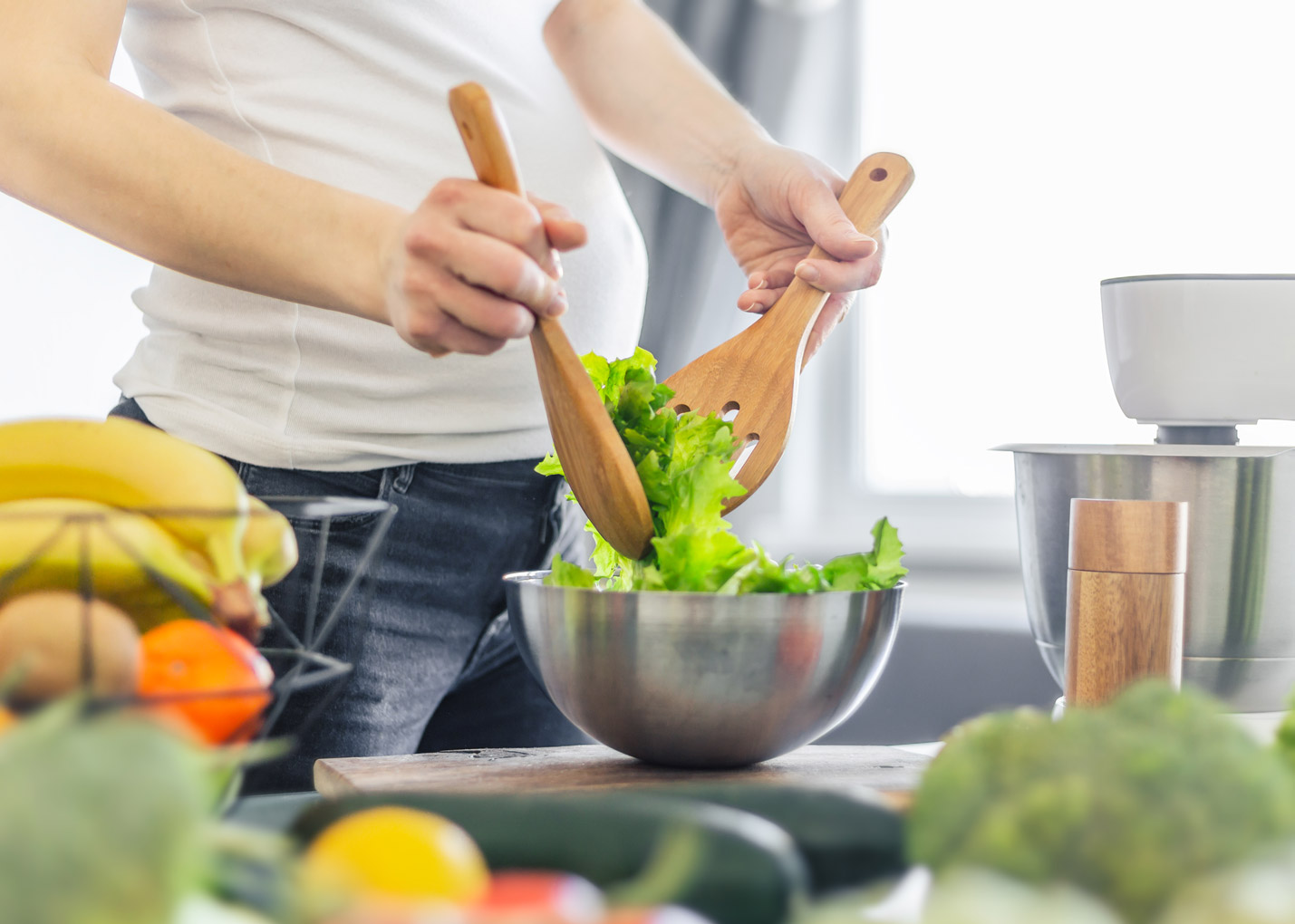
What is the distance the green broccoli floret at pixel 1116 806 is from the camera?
0.32m

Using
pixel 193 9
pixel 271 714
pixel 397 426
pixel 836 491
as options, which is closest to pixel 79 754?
pixel 271 714

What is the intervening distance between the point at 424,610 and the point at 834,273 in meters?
0.45

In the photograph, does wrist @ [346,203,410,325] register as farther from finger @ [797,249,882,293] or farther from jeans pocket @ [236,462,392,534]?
finger @ [797,249,882,293]

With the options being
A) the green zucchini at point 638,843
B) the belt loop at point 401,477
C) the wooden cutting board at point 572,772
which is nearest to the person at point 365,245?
the belt loop at point 401,477

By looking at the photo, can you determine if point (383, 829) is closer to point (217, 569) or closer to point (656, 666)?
point (217, 569)

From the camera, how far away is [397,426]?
916 millimetres

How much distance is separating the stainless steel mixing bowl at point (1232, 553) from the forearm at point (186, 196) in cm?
59

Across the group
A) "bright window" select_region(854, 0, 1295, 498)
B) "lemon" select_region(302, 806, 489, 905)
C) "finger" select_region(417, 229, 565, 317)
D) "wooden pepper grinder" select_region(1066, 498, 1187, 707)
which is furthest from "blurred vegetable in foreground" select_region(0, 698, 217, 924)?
"bright window" select_region(854, 0, 1295, 498)

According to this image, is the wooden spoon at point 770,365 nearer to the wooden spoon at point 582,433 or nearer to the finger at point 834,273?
the finger at point 834,273

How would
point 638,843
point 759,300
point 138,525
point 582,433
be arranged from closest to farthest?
point 638,843 < point 138,525 < point 582,433 < point 759,300

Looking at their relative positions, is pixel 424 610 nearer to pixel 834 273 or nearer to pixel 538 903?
pixel 834 273

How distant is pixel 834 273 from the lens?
0.91 m

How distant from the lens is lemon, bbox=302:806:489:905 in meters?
0.30

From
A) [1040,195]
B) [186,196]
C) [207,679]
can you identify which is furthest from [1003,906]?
[1040,195]
